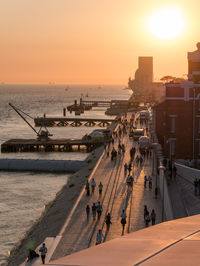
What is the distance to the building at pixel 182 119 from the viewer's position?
42938 mm

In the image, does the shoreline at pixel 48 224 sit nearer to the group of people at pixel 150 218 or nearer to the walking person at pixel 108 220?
the walking person at pixel 108 220

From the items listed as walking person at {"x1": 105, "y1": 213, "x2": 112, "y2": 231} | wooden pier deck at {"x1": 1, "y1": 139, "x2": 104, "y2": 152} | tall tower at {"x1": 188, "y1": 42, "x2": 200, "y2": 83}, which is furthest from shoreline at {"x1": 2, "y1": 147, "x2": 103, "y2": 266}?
wooden pier deck at {"x1": 1, "y1": 139, "x2": 104, "y2": 152}

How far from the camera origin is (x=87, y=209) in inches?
1153

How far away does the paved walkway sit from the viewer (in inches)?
989

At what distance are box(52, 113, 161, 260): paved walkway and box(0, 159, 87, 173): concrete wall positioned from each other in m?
15.3

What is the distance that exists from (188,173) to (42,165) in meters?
30.6

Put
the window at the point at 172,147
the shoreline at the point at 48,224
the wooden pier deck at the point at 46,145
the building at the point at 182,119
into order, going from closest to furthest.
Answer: the shoreline at the point at 48,224 < the building at the point at 182,119 < the window at the point at 172,147 < the wooden pier deck at the point at 46,145

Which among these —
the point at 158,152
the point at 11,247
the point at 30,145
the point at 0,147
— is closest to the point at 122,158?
the point at 158,152

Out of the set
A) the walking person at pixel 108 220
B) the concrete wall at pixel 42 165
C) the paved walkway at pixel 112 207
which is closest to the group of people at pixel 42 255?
the paved walkway at pixel 112 207

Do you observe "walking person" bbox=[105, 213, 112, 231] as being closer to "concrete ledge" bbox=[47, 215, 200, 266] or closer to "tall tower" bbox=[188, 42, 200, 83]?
"concrete ledge" bbox=[47, 215, 200, 266]

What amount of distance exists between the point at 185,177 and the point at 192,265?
30.3 metres

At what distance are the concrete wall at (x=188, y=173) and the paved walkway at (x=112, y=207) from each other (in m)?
2.45

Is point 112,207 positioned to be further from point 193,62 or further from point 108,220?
point 193,62

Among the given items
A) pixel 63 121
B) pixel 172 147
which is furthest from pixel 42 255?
pixel 63 121
